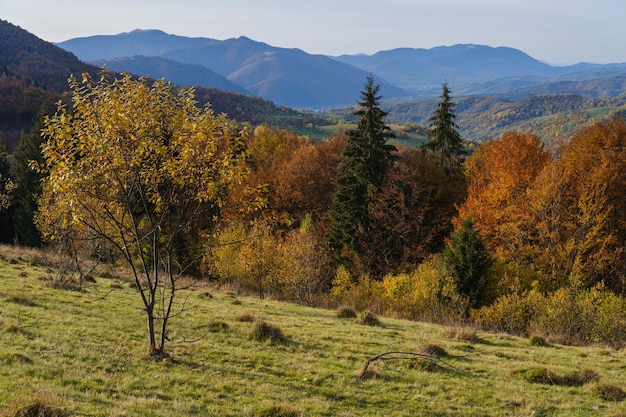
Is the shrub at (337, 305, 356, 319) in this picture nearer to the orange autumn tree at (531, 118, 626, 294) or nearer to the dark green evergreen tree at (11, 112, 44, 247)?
the orange autumn tree at (531, 118, 626, 294)

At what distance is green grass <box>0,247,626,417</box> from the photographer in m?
11.2

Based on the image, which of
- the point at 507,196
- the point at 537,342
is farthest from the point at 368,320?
the point at 507,196

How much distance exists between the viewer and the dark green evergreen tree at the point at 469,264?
3975cm

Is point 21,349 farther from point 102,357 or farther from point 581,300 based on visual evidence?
point 581,300

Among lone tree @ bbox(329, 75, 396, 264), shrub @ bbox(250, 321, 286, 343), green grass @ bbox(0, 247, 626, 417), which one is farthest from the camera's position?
lone tree @ bbox(329, 75, 396, 264)

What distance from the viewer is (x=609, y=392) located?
1373 cm

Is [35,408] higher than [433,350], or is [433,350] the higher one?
[35,408]

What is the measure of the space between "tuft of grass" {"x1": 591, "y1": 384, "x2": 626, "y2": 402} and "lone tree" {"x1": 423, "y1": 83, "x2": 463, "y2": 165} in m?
46.5

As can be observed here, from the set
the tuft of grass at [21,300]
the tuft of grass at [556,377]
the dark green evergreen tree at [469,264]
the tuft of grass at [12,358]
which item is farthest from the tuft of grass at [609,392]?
the dark green evergreen tree at [469,264]

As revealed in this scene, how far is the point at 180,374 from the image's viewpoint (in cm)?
1319

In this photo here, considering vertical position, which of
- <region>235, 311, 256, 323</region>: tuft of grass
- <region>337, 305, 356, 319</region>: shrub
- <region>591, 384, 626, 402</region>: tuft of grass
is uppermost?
<region>591, 384, 626, 402</region>: tuft of grass

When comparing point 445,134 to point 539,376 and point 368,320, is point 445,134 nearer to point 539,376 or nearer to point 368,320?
point 368,320

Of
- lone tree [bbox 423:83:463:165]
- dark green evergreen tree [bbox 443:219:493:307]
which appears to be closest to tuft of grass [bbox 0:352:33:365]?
dark green evergreen tree [bbox 443:219:493:307]

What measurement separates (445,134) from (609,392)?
4698cm
